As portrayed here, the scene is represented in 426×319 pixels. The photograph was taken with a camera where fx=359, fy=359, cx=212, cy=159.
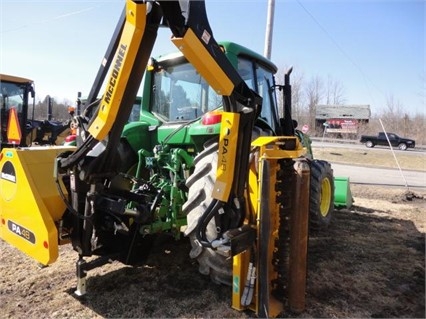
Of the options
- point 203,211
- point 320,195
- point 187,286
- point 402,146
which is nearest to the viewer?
point 203,211

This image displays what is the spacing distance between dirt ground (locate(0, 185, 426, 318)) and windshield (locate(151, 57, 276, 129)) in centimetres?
163

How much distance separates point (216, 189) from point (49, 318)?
1680mm

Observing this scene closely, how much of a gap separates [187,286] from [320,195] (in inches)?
88.9

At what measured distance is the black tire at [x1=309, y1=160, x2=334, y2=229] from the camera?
4.57 m

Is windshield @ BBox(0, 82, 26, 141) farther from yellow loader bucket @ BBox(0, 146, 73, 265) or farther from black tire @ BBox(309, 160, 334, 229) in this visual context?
black tire @ BBox(309, 160, 334, 229)

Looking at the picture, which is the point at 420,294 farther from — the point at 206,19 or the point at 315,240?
the point at 206,19

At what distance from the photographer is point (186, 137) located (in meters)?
3.53

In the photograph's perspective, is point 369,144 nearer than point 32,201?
No

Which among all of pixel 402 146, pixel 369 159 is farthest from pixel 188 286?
pixel 402 146

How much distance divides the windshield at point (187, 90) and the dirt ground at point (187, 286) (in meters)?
1.63

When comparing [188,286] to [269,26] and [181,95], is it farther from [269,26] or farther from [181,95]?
[269,26]

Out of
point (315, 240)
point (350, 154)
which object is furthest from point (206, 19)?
point (350, 154)

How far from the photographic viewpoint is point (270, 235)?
9.39 ft

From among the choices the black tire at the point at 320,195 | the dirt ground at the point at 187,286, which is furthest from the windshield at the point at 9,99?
the black tire at the point at 320,195
